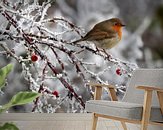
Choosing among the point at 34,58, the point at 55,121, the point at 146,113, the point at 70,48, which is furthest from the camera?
the point at 55,121

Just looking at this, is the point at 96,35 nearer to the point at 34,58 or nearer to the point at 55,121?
the point at 34,58

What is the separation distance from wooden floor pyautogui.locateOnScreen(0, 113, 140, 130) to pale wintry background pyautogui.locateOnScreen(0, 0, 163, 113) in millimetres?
70

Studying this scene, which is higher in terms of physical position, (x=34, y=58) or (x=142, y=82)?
(x=34, y=58)

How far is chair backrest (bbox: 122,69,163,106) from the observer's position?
2720 millimetres

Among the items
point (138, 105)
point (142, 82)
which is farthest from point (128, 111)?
point (142, 82)

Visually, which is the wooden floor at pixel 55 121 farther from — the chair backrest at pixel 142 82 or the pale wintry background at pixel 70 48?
the chair backrest at pixel 142 82

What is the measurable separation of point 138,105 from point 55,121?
150 centimetres

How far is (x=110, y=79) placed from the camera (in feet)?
11.9

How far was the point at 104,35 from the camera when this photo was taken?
3523 millimetres

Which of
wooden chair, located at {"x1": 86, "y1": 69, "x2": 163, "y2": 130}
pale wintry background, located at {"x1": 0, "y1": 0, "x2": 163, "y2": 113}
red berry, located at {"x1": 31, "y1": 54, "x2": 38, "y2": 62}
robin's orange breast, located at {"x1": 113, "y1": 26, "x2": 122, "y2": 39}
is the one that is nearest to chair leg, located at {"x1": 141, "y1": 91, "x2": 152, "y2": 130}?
wooden chair, located at {"x1": 86, "y1": 69, "x2": 163, "y2": 130}

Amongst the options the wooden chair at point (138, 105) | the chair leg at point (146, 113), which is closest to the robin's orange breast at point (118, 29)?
the wooden chair at point (138, 105)

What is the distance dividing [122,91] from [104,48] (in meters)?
0.46

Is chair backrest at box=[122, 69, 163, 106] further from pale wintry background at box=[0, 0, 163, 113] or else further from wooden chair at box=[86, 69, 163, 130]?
pale wintry background at box=[0, 0, 163, 113]

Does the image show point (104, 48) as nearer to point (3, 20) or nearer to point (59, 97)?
point (59, 97)
